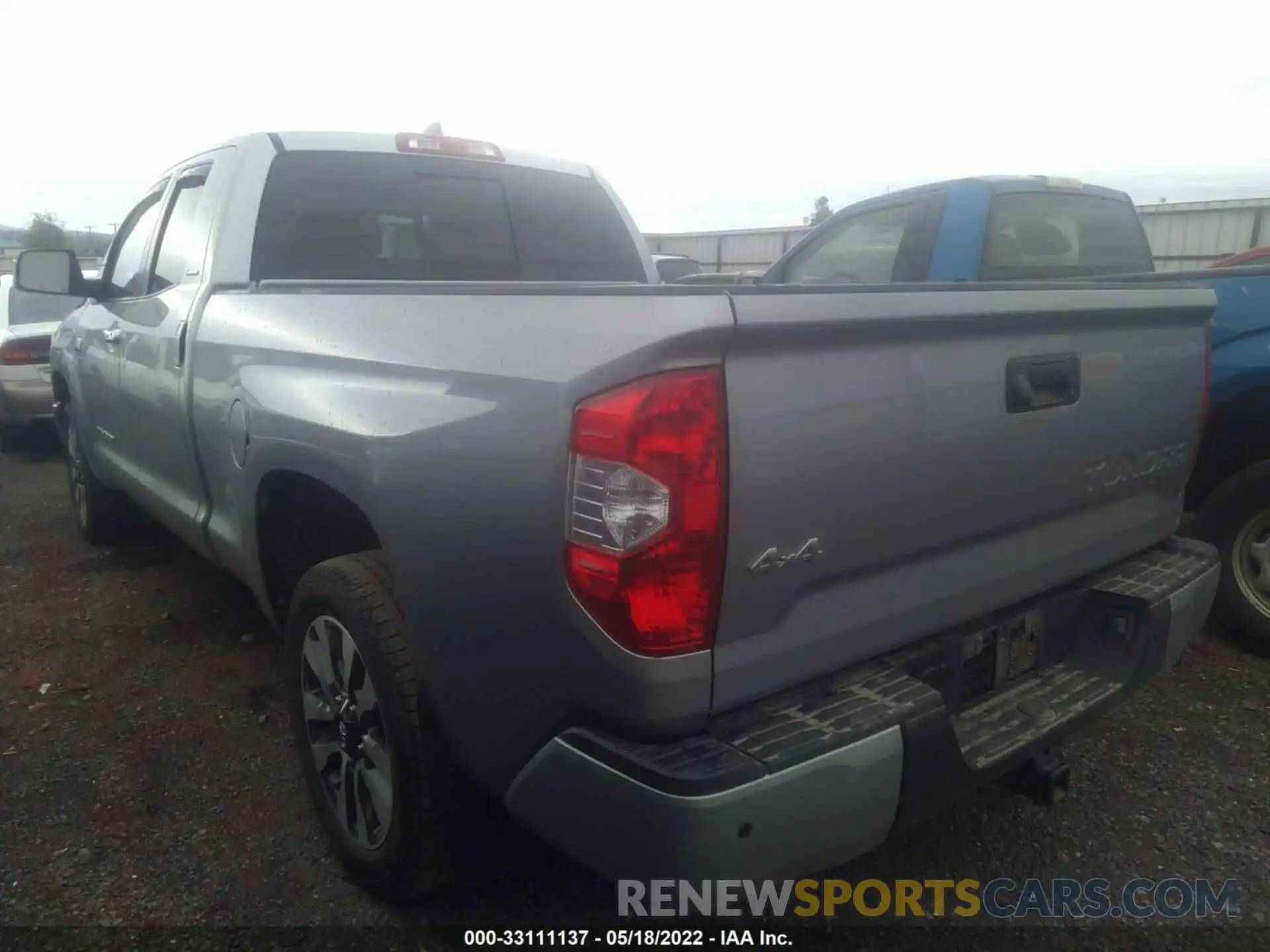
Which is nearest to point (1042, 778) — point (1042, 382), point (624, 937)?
point (1042, 382)

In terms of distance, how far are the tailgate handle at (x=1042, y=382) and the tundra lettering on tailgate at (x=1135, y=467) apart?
0.71 feet

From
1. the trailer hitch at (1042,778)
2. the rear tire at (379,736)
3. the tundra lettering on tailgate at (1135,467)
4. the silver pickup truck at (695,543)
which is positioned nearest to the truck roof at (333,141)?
the silver pickup truck at (695,543)

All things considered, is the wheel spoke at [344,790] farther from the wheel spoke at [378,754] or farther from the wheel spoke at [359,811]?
the wheel spoke at [378,754]

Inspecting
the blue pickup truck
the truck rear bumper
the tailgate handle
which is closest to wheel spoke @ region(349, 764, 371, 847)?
the truck rear bumper

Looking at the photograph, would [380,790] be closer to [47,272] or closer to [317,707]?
[317,707]

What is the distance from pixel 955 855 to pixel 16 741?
2.91 meters

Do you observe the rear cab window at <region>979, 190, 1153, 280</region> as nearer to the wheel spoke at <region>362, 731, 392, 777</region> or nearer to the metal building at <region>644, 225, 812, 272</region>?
the wheel spoke at <region>362, 731, 392, 777</region>

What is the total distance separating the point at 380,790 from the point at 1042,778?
60.3 inches

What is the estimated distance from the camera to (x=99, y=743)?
3.11m

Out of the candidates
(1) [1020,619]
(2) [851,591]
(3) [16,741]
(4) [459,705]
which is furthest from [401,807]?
(3) [16,741]

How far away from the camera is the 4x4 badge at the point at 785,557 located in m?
1.62

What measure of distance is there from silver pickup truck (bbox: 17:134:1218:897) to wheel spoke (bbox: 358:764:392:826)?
0.04ft

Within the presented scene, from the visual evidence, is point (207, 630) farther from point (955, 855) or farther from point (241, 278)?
point (955, 855)

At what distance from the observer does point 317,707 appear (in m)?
2.41
